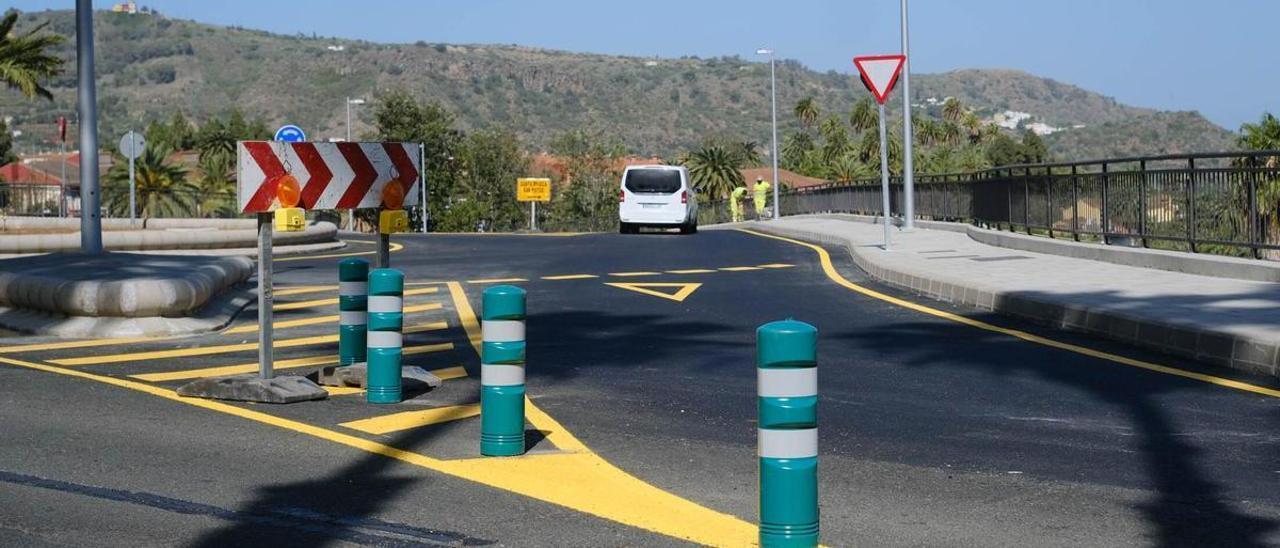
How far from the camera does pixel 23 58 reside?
3991 centimetres

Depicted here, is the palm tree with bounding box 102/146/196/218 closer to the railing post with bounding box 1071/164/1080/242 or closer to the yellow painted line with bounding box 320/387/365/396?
the railing post with bounding box 1071/164/1080/242

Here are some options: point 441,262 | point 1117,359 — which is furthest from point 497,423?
point 441,262

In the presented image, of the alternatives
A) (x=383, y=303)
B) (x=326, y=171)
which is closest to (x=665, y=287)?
(x=326, y=171)

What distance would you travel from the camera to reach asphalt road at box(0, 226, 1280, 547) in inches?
249

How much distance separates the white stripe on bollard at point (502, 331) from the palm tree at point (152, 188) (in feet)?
150

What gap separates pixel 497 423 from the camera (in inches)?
309

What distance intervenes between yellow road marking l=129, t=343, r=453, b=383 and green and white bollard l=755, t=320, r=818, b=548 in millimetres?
5637

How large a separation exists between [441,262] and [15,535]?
19138 millimetres

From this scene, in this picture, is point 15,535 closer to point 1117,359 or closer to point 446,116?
point 1117,359

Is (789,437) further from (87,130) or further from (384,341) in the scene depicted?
(87,130)

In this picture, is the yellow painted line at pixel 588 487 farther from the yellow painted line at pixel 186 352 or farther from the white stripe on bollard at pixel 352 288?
the yellow painted line at pixel 186 352

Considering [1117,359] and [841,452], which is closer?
[841,452]

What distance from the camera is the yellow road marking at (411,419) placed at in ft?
29.3

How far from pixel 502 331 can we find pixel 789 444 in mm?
2770
